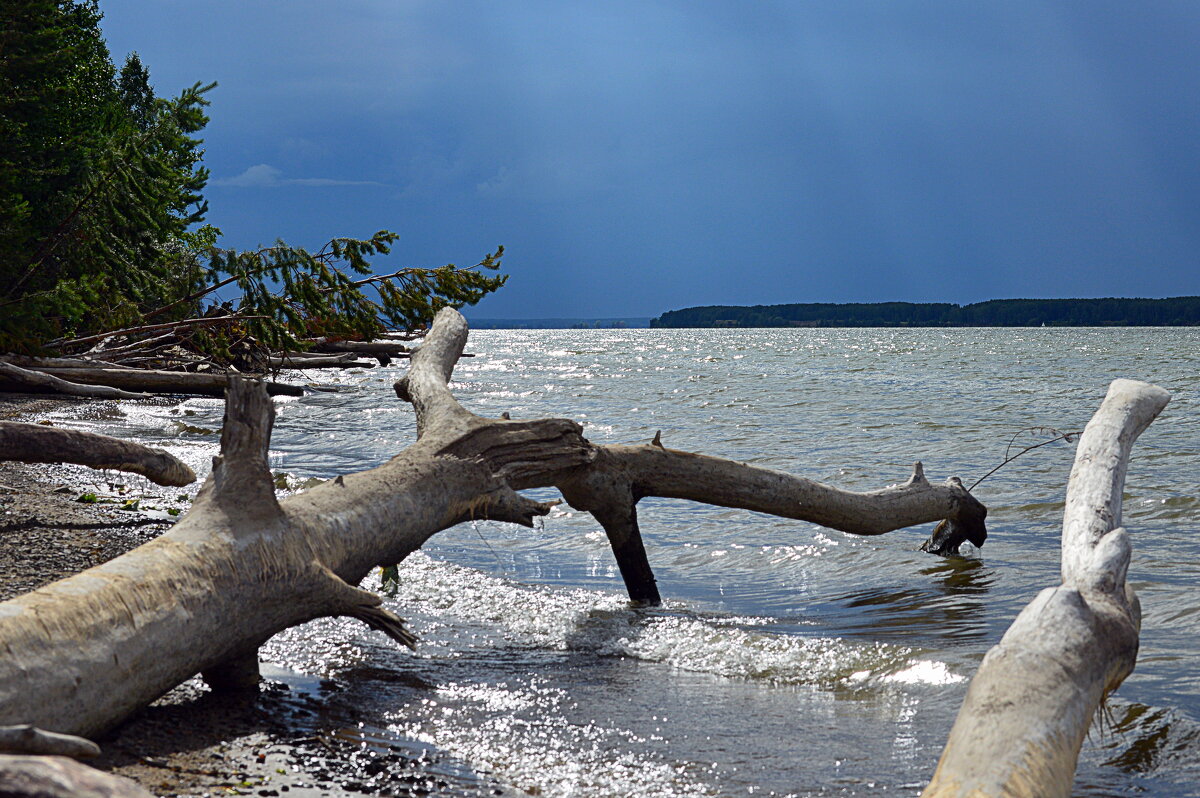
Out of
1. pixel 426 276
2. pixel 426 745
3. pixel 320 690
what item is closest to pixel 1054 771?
pixel 426 745

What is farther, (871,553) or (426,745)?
(871,553)

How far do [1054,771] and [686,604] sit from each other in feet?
14.0

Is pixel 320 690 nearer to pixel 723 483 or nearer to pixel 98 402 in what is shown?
pixel 723 483

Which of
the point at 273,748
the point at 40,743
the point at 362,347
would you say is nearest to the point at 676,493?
the point at 273,748

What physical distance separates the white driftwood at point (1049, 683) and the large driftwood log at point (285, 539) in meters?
2.37

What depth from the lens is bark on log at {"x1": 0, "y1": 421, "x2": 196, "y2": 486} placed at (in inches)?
231

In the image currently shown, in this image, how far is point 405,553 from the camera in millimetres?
4801

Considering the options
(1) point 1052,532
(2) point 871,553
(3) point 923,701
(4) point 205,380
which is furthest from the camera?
(4) point 205,380

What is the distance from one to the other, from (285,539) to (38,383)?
48.2 ft

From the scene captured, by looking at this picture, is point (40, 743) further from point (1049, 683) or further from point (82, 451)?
point (82, 451)

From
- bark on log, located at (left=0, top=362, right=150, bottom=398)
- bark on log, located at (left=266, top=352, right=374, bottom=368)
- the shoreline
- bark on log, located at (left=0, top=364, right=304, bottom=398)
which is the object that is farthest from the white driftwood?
bark on log, located at (left=266, top=352, right=374, bottom=368)

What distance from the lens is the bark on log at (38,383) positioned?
15.6 meters

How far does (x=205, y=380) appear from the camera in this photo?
18781 mm

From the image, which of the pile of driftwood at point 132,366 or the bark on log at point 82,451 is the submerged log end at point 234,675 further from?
the pile of driftwood at point 132,366
